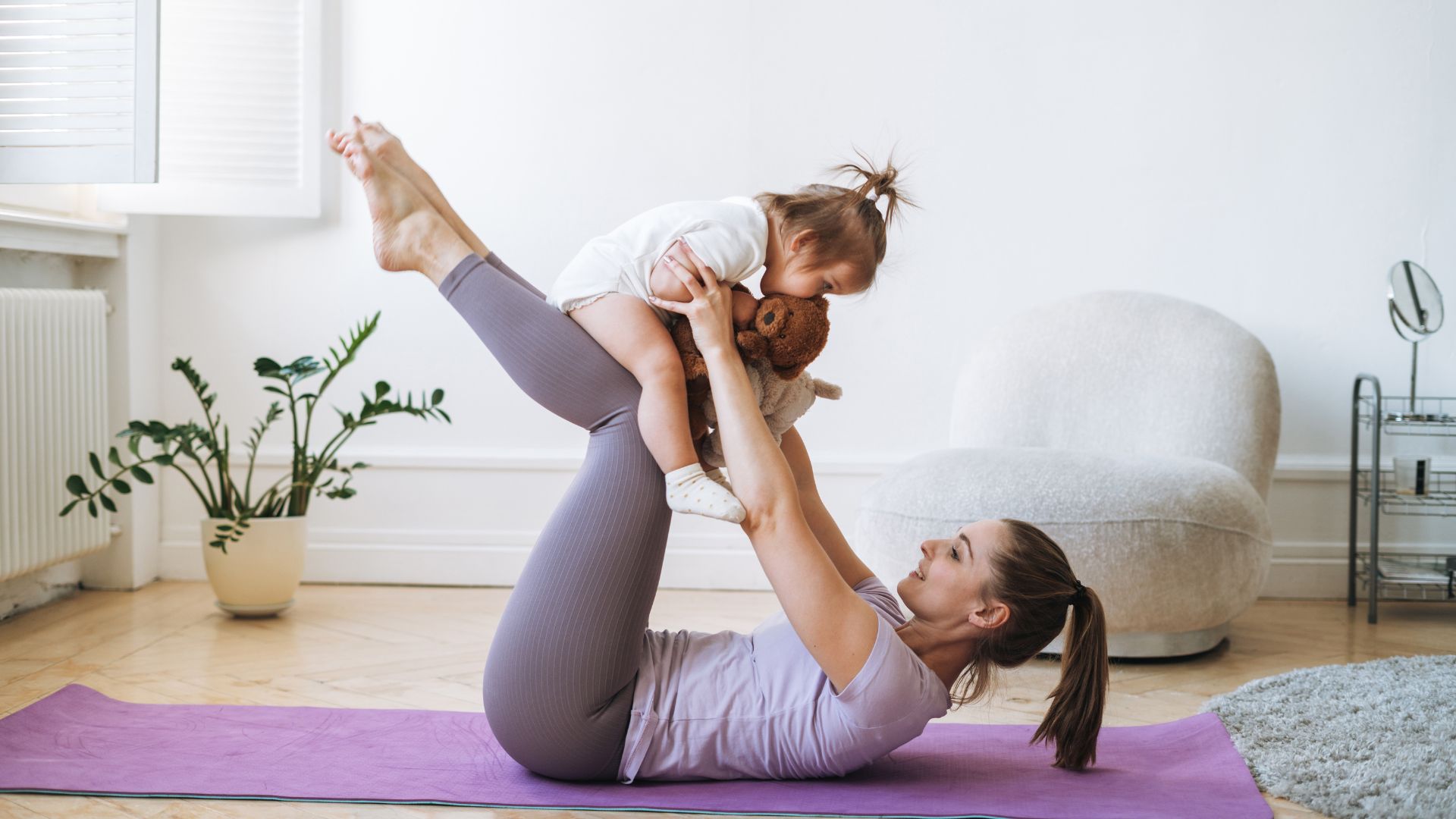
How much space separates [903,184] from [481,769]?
220 centimetres

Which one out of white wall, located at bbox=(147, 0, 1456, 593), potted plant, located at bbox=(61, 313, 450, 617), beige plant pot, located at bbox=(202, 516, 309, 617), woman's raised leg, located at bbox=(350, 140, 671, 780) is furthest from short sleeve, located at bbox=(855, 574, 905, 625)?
beige plant pot, located at bbox=(202, 516, 309, 617)

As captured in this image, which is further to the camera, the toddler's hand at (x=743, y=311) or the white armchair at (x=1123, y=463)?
the white armchair at (x=1123, y=463)

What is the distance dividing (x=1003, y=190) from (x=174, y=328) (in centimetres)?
246

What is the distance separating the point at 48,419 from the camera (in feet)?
9.66

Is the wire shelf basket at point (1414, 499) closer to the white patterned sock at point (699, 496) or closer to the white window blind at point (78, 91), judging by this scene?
the white patterned sock at point (699, 496)

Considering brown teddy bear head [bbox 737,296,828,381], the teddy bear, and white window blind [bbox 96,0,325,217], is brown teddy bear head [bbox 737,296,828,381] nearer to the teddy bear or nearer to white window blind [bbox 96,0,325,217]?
the teddy bear

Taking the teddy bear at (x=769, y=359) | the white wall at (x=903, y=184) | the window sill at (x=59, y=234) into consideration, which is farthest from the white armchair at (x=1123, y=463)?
the window sill at (x=59, y=234)

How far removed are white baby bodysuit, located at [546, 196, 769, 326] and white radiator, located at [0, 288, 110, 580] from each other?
1.78 metres

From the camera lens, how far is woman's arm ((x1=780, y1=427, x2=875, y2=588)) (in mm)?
1856

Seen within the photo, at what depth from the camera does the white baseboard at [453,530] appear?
139 inches

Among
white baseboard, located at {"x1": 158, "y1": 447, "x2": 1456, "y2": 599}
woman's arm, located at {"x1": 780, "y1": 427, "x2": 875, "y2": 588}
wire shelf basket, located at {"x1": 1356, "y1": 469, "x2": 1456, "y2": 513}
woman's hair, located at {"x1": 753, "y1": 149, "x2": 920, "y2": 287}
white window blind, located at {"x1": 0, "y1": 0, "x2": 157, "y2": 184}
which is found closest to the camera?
woman's hair, located at {"x1": 753, "y1": 149, "x2": 920, "y2": 287}

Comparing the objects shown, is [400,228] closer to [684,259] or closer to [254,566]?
[684,259]

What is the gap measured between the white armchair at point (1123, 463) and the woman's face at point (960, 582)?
0.81m

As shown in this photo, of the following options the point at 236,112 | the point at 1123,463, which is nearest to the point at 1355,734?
the point at 1123,463
